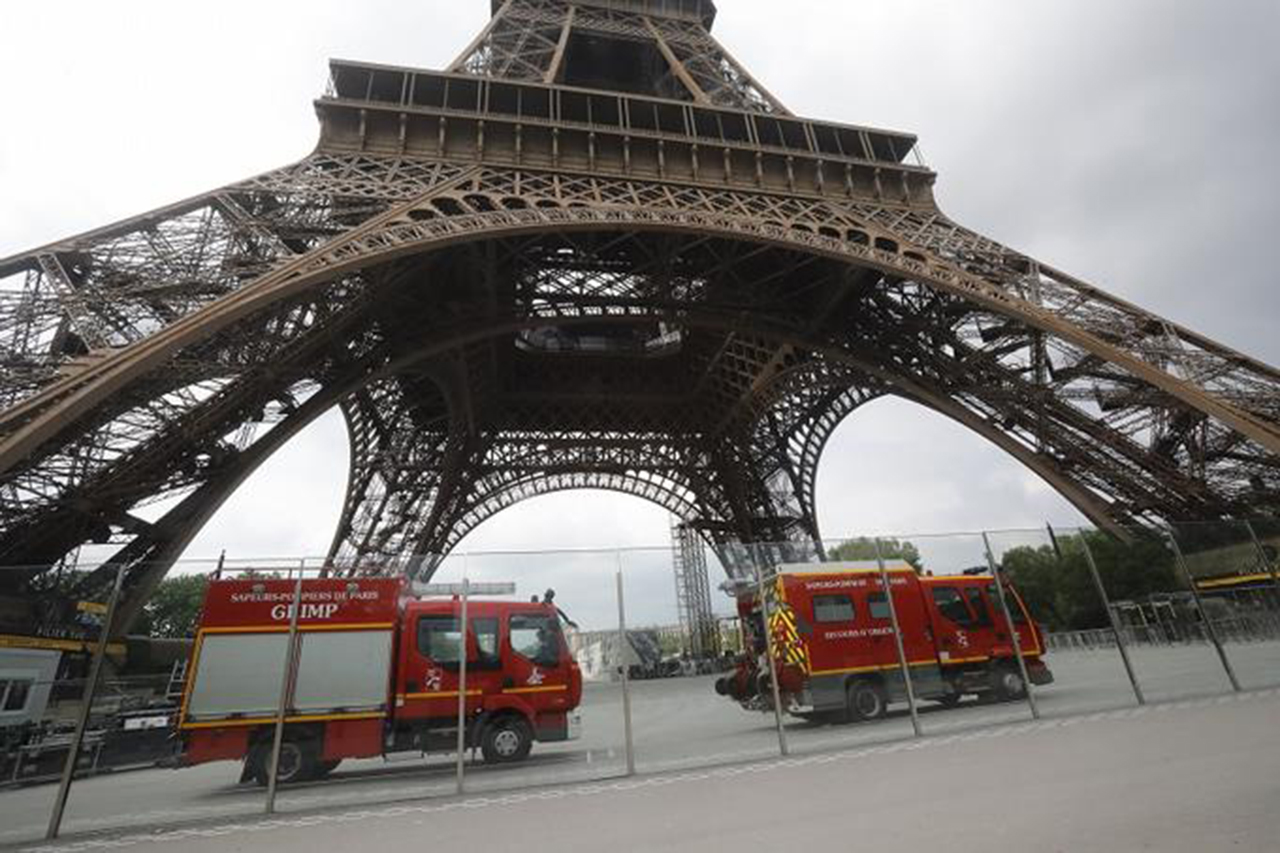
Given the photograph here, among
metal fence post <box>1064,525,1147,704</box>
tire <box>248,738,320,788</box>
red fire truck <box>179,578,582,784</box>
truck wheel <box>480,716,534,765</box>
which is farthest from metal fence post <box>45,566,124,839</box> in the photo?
metal fence post <box>1064,525,1147,704</box>

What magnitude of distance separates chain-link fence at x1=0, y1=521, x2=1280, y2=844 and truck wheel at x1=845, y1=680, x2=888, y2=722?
0.16 ft

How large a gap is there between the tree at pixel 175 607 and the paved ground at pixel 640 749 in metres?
1.78

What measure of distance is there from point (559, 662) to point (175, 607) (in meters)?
8.02

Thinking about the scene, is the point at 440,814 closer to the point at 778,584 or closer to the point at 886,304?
the point at 778,584

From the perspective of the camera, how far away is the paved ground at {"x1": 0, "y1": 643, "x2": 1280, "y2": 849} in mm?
6367

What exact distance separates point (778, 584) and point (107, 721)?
26.9ft

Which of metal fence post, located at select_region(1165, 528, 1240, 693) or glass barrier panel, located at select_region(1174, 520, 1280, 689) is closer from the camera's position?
metal fence post, located at select_region(1165, 528, 1240, 693)

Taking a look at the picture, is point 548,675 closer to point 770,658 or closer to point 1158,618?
point 770,658

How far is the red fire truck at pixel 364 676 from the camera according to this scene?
7.79 m

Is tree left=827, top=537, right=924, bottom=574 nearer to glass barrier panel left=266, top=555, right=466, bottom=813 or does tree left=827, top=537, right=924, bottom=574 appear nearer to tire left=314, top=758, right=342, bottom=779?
glass barrier panel left=266, top=555, right=466, bottom=813

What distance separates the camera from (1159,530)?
10102 millimetres

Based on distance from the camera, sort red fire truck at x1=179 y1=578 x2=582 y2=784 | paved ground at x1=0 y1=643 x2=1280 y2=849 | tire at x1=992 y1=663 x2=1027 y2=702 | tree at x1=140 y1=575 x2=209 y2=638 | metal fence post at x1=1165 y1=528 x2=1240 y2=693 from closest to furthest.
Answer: paved ground at x1=0 y1=643 x2=1280 y2=849
red fire truck at x1=179 y1=578 x2=582 y2=784
tree at x1=140 y1=575 x2=209 y2=638
metal fence post at x1=1165 y1=528 x2=1240 y2=693
tire at x1=992 y1=663 x2=1027 y2=702

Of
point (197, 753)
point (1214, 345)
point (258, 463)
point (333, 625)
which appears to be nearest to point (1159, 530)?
point (1214, 345)

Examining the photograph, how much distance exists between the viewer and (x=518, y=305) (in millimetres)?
20250
